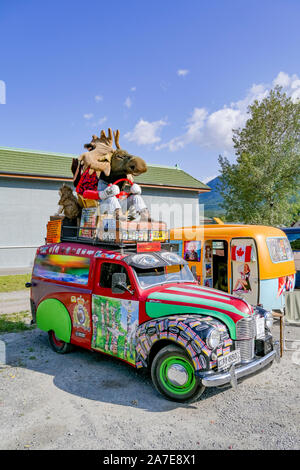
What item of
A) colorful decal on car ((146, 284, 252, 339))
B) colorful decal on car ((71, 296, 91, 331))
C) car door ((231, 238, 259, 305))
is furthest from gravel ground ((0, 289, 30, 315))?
colorful decal on car ((146, 284, 252, 339))

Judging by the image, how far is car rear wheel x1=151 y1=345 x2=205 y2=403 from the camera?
4504 mm

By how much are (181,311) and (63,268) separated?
105 inches

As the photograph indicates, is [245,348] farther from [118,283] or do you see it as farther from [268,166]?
[268,166]

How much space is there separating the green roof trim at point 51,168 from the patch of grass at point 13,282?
244 inches

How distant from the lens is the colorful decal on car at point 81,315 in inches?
232

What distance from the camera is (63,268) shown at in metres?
6.49

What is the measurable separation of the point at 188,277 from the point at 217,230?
3.50m

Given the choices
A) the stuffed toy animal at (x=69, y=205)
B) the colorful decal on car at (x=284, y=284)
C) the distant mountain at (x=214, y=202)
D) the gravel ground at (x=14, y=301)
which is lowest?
the gravel ground at (x=14, y=301)

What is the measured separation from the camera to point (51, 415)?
4402 mm

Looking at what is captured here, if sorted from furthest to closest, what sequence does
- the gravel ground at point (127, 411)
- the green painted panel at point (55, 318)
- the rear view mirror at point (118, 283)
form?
1. the green painted panel at point (55, 318)
2. the rear view mirror at point (118, 283)
3. the gravel ground at point (127, 411)

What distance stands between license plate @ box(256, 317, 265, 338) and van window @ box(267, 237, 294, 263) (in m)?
3.61
